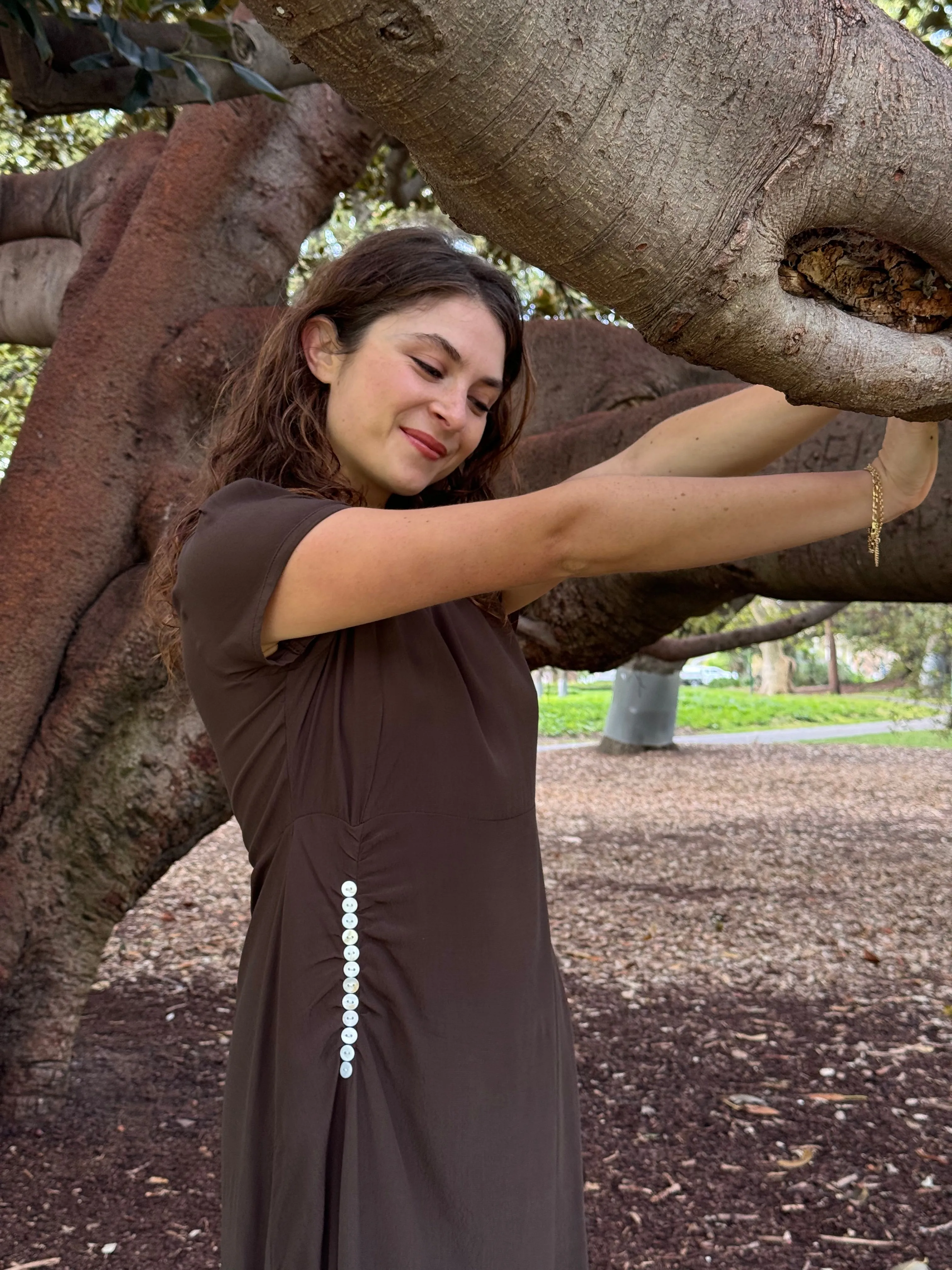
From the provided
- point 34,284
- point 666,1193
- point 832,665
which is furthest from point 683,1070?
point 832,665

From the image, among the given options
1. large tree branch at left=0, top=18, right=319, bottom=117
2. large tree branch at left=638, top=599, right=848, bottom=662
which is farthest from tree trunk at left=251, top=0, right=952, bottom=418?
large tree branch at left=638, top=599, right=848, bottom=662

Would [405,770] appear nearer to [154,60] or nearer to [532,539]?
[532,539]

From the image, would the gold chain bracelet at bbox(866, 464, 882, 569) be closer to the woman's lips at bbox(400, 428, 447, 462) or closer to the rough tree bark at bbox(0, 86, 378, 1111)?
the woman's lips at bbox(400, 428, 447, 462)

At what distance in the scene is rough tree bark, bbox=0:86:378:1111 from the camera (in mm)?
3533

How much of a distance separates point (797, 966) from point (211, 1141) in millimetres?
3160

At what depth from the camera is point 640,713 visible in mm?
14586

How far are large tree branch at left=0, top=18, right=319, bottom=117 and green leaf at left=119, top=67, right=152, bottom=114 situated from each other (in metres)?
0.09

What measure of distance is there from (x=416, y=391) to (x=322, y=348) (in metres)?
0.23

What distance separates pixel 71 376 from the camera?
3812mm

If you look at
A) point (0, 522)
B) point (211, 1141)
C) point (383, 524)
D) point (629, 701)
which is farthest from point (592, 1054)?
point (629, 701)

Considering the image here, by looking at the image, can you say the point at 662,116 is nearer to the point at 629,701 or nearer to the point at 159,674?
the point at 159,674

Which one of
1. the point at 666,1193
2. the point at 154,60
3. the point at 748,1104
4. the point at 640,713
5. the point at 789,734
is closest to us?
the point at 154,60

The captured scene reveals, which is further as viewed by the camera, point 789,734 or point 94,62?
point 789,734

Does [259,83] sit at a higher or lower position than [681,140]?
higher
